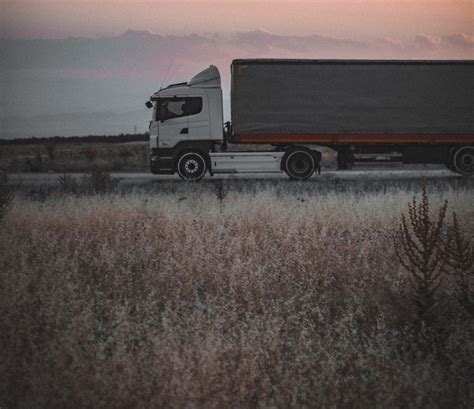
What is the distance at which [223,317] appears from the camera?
18.6 feet

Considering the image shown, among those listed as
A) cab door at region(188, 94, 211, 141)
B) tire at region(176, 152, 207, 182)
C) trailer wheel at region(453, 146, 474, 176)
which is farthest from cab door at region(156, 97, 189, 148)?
trailer wheel at region(453, 146, 474, 176)

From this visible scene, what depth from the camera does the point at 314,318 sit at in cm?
611

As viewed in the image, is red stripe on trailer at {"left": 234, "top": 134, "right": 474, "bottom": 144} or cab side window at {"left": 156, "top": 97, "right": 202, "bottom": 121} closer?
cab side window at {"left": 156, "top": 97, "right": 202, "bottom": 121}

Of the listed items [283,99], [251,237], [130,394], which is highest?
[283,99]

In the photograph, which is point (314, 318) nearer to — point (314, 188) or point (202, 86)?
point (314, 188)

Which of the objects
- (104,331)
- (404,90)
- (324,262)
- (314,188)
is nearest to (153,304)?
(104,331)

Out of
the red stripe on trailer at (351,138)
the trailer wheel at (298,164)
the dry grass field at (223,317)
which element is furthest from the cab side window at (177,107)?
the dry grass field at (223,317)

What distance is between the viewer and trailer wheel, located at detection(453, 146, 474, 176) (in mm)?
19125

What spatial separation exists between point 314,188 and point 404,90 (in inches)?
189

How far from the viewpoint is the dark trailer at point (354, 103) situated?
18.2 m

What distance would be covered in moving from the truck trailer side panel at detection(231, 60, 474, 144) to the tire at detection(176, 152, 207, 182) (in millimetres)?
1274

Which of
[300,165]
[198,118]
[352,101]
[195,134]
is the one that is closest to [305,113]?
[352,101]

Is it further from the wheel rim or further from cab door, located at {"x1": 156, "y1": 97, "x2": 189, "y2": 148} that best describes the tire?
the wheel rim

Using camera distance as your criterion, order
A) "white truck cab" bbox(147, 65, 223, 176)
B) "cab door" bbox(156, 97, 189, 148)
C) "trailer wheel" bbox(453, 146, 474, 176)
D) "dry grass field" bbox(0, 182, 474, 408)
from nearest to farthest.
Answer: "dry grass field" bbox(0, 182, 474, 408), "white truck cab" bbox(147, 65, 223, 176), "cab door" bbox(156, 97, 189, 148), "trailer wheel" bbox(453, 146, 474, 176)
